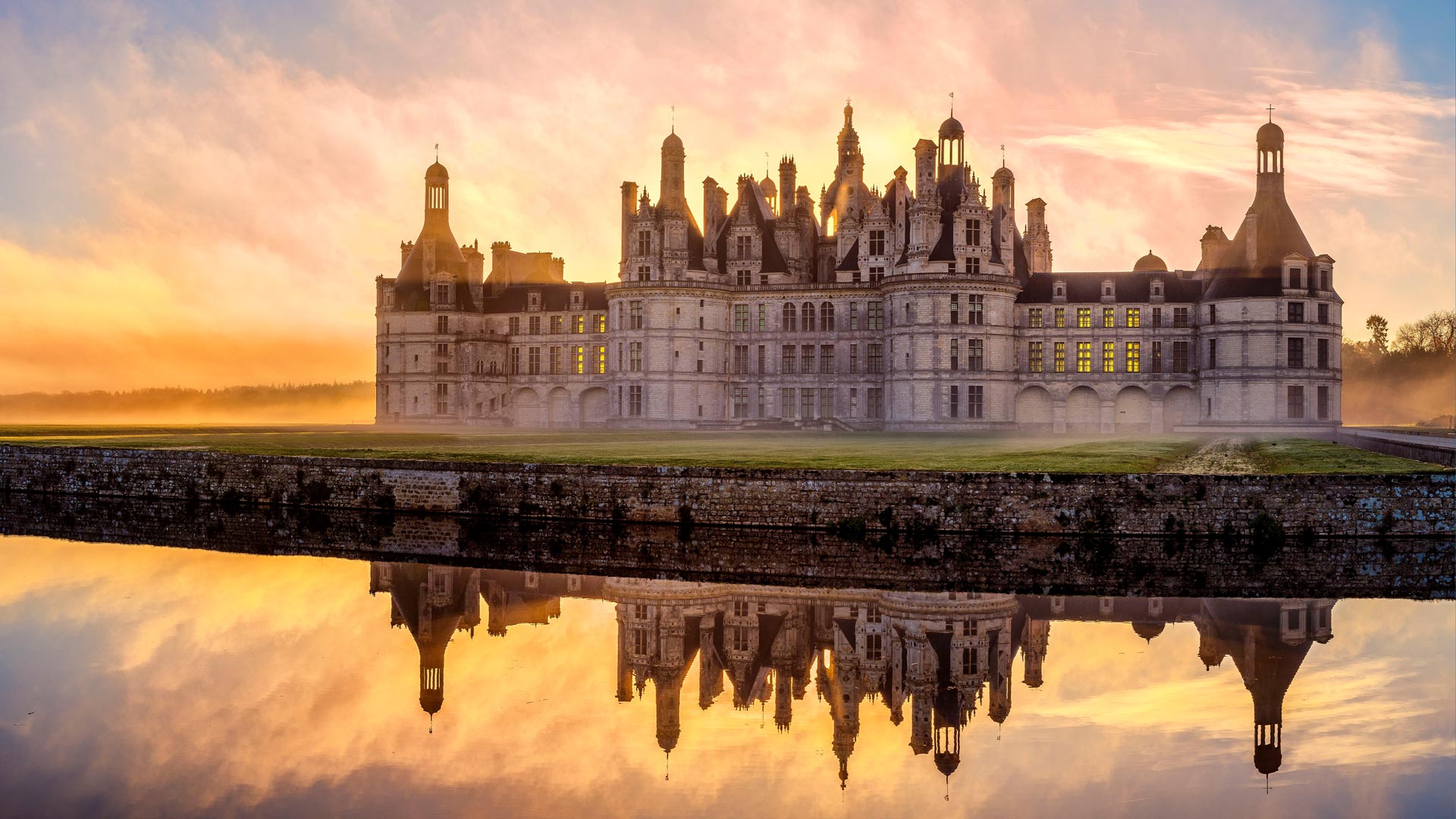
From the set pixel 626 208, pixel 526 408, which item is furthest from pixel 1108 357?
pixel 526 408

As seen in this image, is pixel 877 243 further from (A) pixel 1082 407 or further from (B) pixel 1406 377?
(B) pixel 1406 377

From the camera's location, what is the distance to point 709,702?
14375 mm

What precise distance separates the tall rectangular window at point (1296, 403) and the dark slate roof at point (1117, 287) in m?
7.03

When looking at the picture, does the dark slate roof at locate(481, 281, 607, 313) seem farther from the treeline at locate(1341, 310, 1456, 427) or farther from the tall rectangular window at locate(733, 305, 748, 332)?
the treeline at locate(1341, 310, 1456, 427)

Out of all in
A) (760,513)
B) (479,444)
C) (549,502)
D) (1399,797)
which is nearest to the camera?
(1399,797)

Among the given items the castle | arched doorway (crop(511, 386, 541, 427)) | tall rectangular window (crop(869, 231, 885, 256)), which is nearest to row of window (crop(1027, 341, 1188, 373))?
the castle

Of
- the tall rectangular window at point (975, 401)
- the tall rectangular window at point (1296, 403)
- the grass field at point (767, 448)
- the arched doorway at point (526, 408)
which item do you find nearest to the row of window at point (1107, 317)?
the tall rectangular window at point (975, 401)

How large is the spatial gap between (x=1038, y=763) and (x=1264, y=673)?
15.8 feet

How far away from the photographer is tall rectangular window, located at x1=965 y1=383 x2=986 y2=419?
6431 cm

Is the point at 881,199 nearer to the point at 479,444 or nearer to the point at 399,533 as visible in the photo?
the point at 479,444

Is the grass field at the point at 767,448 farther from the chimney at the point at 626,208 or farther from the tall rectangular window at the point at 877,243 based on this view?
the chimney at the point at 626,208

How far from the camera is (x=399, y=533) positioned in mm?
28375

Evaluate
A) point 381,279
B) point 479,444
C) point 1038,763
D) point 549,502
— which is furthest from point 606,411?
point 1038,763

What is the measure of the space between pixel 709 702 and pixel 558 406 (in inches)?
2487
